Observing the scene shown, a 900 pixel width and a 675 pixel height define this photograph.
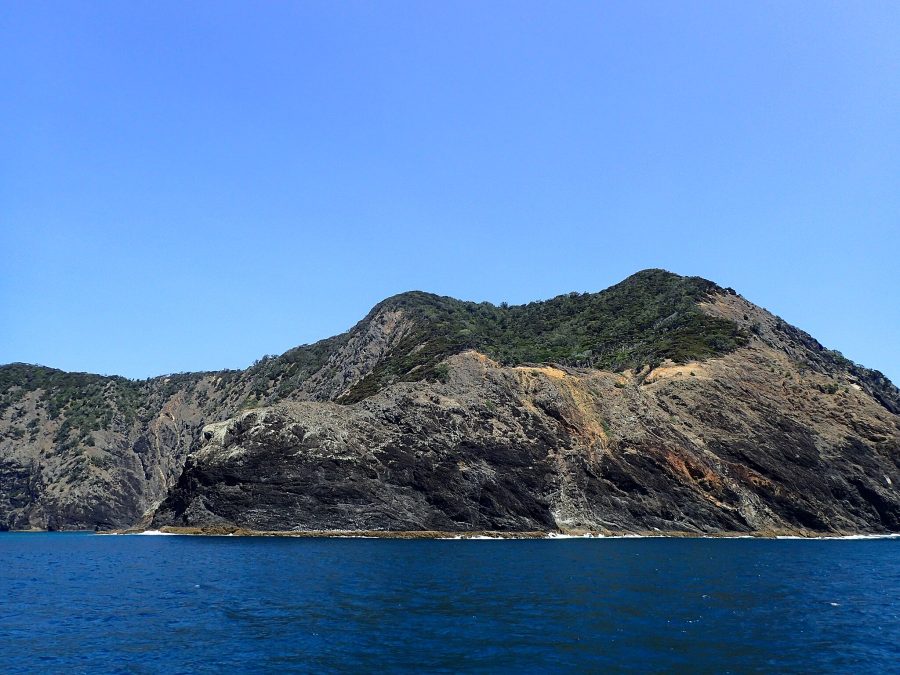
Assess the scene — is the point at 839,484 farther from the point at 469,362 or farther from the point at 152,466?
the point at 152,466

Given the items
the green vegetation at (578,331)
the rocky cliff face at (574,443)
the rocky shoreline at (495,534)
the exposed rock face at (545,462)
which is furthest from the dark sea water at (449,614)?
the green vegetation at (578,331)

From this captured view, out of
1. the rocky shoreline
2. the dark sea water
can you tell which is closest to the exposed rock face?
the rocky shoreline

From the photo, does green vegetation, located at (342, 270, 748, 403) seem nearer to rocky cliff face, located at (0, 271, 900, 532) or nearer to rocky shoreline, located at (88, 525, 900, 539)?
rocky cliff face, located at (0, 271, 900, 532)

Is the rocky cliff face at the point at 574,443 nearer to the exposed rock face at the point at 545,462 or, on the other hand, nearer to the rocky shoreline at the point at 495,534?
the exposed rock face at the point at 545,462

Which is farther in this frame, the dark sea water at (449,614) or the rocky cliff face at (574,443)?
the rocky cliff face at (574,443)

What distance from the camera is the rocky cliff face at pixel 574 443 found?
99.1 meters

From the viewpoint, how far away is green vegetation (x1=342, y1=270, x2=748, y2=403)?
13462 centimetres

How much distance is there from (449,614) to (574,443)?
76088mm

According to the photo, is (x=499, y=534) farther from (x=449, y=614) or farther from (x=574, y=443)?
(x=449, y=614)

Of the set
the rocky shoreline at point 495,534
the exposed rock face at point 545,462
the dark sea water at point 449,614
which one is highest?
the exposed rock face at point 545,462

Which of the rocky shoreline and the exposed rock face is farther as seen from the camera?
the exposed rock face

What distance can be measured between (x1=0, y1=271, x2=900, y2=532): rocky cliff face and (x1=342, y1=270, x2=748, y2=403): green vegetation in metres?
0.77

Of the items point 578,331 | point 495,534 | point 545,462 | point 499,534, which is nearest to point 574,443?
point 545,462

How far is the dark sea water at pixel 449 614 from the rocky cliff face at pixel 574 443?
3245 centimetres
